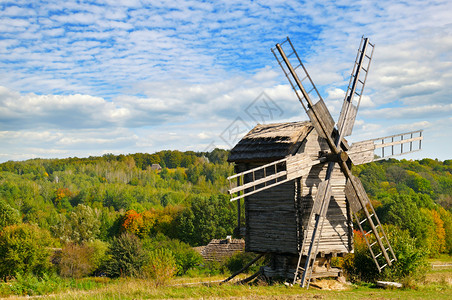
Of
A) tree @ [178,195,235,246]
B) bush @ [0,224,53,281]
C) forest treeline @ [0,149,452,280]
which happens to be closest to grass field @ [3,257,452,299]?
forest treeline @ [0,149,452,280]

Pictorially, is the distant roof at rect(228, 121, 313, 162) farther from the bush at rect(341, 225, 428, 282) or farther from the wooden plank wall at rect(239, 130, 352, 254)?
the bush at rect(341, 225, 428, 282)

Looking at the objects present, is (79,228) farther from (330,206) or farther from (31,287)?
(330,206)

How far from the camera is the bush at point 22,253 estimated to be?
4550cm

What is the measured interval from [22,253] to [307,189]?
40.3 meters

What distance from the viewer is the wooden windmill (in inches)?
625

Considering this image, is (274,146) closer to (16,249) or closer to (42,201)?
(16,249)

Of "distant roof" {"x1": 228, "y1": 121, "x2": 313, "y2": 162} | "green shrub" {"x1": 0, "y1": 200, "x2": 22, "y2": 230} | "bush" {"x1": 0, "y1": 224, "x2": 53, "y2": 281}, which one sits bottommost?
"bush" {"x1": 0, "y1": 224, "x2": 53, "y2": 281}

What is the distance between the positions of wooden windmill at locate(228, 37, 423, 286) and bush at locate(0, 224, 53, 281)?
3702 cm

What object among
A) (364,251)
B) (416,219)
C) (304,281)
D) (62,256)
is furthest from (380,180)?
(304,281)

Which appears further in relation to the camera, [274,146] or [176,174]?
[176,174]

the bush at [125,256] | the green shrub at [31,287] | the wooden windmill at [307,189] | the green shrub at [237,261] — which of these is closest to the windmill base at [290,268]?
the wooden windmill at [307,189]

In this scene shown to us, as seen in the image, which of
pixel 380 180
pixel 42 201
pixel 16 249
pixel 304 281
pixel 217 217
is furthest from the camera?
pixel 42 201

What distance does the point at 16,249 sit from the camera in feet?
151

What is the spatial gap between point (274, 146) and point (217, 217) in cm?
4344
